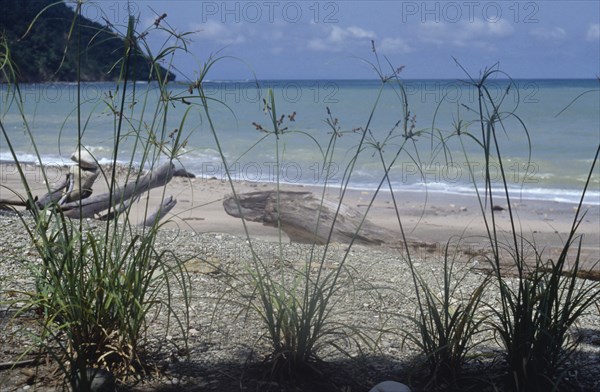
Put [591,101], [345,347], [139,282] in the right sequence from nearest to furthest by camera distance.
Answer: [139,282], [345,347], [591,101]

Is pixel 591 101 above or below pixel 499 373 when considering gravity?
above

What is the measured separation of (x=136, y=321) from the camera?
2.49 m

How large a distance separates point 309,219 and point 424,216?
127 inches

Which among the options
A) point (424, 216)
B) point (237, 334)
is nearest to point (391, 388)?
point (237, 334)

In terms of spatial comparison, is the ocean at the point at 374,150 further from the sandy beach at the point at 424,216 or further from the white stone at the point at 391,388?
the white stone at the point at 391,388

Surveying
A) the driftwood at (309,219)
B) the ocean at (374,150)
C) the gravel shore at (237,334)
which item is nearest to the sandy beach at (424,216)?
the driftwood at (309,219)

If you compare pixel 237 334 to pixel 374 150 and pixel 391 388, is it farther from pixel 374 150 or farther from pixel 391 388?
pixel 374 150

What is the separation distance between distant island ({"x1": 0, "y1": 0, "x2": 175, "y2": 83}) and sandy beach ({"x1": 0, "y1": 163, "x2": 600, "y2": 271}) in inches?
68.1

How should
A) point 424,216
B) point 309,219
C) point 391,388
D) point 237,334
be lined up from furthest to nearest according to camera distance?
point 424,216 → point 309,219 → point 237,334 → point 391,388

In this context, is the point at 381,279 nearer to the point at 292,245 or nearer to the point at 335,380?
the point at 292,245

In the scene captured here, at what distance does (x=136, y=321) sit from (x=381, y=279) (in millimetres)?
2226

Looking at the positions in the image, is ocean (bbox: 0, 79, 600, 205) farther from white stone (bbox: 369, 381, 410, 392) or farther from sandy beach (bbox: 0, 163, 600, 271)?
white stone (bbox: 369, 381, 410, 392)

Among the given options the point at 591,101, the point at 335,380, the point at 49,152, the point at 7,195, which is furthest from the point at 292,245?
the point at 591,101

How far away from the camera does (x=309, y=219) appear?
6.10 meters
